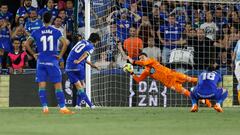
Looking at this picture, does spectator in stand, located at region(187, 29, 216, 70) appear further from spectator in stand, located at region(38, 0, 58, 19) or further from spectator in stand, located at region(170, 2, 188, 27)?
spectator in stand, located at region(38, 0, 58, 19)

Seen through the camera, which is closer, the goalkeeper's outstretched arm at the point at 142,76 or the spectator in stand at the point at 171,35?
the goalkeeper's outstretched arm at the point at 142,76

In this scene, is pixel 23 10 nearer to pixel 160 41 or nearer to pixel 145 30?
pixel 145 30

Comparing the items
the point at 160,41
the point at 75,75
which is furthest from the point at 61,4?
the point at 75,75

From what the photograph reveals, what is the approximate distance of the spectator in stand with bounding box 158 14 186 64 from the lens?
23578 mm

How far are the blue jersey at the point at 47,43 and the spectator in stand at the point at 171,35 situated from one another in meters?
7.66

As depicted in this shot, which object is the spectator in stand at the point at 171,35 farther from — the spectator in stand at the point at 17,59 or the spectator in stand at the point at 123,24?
the spectator in stand at the point at 17,59

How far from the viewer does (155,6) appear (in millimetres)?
24125

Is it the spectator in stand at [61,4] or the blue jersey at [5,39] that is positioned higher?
the spectator in stand at [61,4]

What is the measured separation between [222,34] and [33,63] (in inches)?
234

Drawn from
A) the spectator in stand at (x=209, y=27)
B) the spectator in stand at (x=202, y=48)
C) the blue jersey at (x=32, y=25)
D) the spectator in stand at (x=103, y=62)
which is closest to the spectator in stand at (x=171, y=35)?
the spectator in stand at (x=202, y=48)

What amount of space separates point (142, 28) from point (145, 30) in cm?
12

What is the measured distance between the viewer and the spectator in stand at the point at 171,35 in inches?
928

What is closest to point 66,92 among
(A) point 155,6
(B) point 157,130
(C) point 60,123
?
(A) point 155,6

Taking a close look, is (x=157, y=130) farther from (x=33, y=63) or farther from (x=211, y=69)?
(x=33, y=63)
